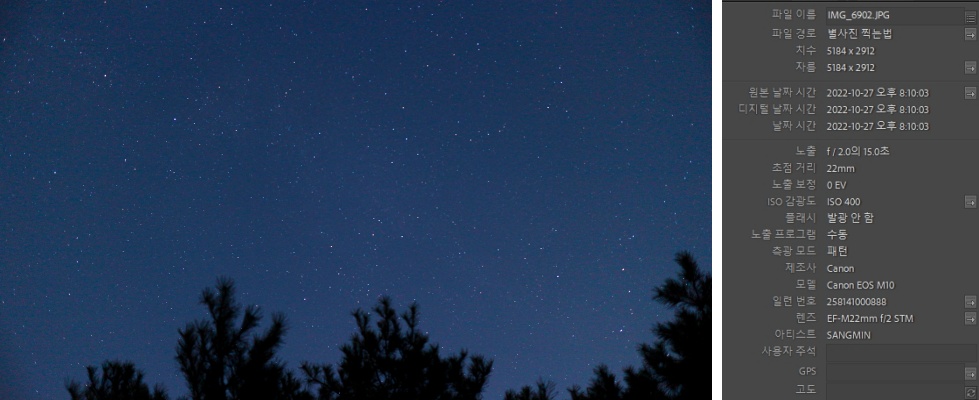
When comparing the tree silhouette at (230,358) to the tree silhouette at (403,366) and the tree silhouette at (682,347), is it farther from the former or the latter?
the tree silhouette at (682,347)

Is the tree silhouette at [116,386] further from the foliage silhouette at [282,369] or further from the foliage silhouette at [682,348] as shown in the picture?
the foliage silhouette at [682,348]

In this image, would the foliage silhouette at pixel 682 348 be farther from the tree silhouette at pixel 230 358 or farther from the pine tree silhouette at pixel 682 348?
the tree silhouette at pixel 230 358

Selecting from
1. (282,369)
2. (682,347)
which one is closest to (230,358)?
(282,369)

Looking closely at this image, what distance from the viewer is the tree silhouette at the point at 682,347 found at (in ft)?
11.1

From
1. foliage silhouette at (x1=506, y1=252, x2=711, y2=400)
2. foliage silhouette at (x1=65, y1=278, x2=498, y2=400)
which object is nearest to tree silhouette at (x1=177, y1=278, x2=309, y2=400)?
foliage silhouette at (x1=65, y1=278, x2=498, y2=400)

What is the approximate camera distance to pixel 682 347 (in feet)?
11.3

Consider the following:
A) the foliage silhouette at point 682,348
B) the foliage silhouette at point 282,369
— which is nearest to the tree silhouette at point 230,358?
the foliage silhouette at point 282,369
